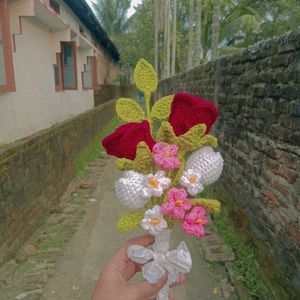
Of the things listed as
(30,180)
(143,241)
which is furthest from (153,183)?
(30,180)

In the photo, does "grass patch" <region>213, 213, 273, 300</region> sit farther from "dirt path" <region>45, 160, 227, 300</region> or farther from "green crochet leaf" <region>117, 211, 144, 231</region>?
"green crochet leaf" <region>117, 211, 144, 231</region>

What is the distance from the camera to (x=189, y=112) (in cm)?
160

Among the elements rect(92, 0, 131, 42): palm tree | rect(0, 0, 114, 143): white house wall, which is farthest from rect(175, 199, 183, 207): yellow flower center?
rect(92, 0, 131, 42): palm tree

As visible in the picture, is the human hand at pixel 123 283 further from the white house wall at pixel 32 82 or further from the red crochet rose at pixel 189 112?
the white house wall at pixel 32 82

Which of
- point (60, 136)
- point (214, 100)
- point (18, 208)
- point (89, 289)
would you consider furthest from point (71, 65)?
point (89, 289)

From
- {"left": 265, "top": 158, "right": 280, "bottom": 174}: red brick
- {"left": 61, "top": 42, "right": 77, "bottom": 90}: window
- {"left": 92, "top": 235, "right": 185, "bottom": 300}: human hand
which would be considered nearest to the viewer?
{"left": 92, "top": 235, "right": 185, "bottom": 300}: human hand

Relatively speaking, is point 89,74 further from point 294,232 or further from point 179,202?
point 179,202

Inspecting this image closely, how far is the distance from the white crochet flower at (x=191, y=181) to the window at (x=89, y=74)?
13140 millimetres

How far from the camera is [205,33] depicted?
2931cm

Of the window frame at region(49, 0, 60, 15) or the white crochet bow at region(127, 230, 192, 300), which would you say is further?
the window frame at region(49, 0, 60, 15)

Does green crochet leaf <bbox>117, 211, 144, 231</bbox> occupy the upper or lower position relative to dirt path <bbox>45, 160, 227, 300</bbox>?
upper

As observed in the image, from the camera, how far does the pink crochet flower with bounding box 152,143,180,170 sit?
1.53 meters

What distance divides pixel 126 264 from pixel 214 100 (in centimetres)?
495

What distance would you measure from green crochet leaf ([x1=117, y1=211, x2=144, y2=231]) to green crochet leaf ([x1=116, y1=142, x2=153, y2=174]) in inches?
8.0
